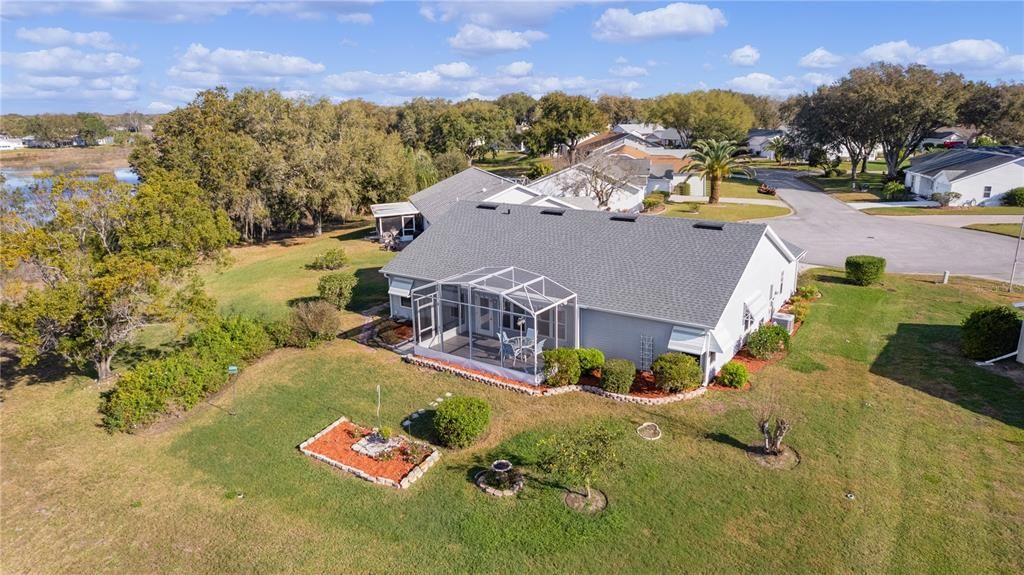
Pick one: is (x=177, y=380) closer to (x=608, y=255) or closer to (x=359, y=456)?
(x=359, y=456)

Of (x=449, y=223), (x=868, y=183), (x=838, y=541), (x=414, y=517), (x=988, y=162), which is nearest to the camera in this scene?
(x=838, y=541)

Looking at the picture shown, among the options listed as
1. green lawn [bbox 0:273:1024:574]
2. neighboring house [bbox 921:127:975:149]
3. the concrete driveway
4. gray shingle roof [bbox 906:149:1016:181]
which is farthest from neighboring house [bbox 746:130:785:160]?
green lawn [bbox 0:273:1024:574]

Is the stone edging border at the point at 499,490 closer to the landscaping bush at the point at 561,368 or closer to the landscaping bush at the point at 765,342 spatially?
the landscaping bush at the point at 561,368

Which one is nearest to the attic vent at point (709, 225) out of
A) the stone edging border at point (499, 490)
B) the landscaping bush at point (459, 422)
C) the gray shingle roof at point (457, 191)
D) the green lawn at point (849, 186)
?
the landscaping bush at point (459, 422)

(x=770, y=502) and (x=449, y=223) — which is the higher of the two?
(x=449, y=223)

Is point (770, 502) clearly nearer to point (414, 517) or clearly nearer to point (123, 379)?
point (414, 517)

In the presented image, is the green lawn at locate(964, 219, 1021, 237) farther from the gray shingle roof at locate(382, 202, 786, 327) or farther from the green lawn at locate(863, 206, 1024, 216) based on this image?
the gray shingle roof at locate(382, 202, 786, 327)

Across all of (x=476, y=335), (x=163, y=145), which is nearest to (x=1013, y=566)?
(x=476, y=335)
